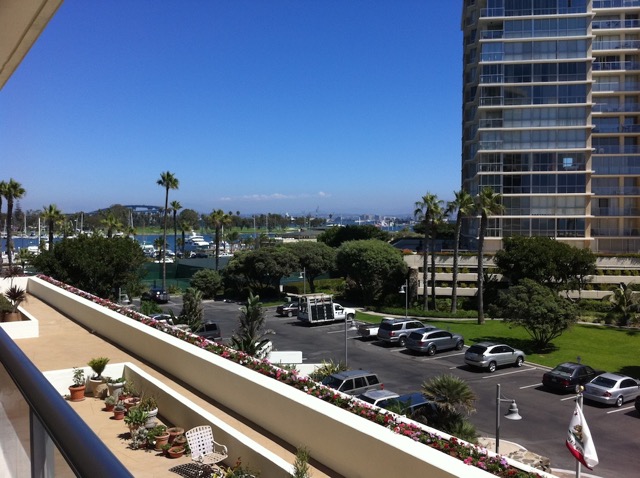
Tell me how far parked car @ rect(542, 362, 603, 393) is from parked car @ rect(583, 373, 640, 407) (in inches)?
36.3

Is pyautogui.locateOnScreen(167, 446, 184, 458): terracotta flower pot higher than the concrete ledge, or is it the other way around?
the concrete ledge

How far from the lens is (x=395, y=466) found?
22.4 feet

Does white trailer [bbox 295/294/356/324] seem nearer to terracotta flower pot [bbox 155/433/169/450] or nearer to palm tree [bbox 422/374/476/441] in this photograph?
palm tree [bbox 422/374/476/441]

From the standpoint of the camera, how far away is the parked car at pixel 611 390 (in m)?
24.8

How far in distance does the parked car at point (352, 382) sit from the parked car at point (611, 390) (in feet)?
33.8

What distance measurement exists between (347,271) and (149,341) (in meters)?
39.8

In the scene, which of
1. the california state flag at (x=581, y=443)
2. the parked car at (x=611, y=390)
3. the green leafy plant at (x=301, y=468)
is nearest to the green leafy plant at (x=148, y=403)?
the green leafy plant at (x=301, y=468)

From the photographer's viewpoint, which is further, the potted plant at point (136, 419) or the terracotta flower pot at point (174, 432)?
the potted plant at point (136, 419)

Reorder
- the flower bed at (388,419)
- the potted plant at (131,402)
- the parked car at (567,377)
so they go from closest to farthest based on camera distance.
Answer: the flower bed at (388,419)
the potted plant at (131,402)
the parked car at (567,377)

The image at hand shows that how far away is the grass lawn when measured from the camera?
32.4m

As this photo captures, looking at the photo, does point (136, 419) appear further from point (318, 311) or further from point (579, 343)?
point (318, 311)

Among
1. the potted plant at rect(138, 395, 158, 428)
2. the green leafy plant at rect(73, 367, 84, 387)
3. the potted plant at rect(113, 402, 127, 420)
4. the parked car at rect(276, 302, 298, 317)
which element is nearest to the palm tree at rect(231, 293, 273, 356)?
the green leafy plant at rect(73, 367, 84, 387)

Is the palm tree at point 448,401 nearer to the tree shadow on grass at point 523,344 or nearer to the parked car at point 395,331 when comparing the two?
the parked car at point 395,331

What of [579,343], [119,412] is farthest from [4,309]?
[579,343]
